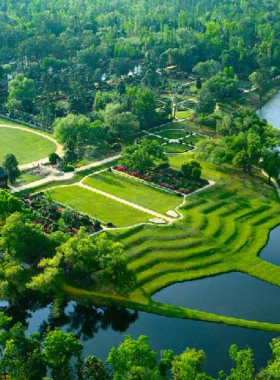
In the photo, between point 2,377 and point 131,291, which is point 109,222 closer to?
point 131,291

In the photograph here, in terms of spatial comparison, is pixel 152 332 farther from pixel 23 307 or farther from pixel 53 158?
pixel 53 158

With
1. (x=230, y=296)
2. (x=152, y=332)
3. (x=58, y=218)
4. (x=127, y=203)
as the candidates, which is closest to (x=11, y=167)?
(x=58, y=218)

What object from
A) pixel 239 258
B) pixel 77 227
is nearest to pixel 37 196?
pixel 77 227

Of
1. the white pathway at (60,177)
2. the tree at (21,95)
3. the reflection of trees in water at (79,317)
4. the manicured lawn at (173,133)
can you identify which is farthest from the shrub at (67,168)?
the reflection of trees in water at (79,317)

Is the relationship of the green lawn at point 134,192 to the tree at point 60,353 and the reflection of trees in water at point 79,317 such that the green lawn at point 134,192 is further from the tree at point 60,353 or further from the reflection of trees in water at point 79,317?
the tree at point 60,353

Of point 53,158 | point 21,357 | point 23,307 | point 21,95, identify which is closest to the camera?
point 21,357

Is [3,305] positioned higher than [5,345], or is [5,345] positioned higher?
[5,345]
